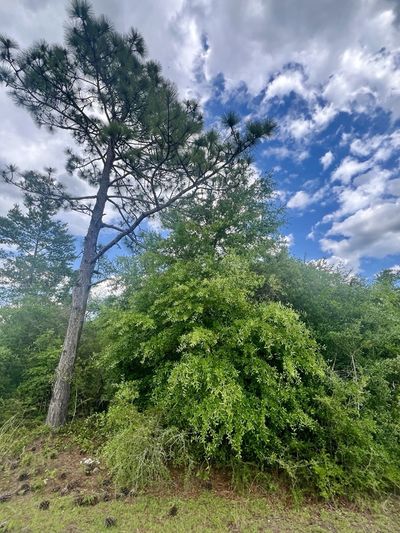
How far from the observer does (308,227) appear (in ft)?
25.2

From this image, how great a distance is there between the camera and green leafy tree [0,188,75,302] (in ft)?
47.5

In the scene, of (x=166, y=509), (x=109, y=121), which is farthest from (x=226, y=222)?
(x=166, y=509)

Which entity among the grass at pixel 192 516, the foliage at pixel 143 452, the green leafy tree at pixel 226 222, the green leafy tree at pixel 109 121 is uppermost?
the green leafy tree at pixel 109 121

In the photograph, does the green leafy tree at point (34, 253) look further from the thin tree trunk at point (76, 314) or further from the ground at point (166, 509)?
the ground at point (166, 509)

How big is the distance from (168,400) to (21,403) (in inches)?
148

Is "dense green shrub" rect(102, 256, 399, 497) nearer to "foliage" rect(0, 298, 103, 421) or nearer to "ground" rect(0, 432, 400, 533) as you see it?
"ground" rect(0, 432, 400, 533)

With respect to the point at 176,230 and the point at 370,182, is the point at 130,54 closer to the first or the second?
the point at 176,230

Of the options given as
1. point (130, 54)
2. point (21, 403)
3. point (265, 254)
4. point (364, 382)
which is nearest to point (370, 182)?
point (265, 254)

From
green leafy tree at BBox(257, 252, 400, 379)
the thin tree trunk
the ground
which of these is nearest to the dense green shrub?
the ground

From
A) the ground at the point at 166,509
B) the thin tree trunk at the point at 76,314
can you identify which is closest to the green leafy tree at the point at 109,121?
the thin tree trunk at the point at 76,314

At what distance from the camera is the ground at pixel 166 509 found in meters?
2.74

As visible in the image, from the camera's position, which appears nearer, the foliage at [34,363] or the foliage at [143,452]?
the foliage at [143,452]

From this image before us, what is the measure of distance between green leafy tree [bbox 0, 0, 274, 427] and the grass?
2.65m

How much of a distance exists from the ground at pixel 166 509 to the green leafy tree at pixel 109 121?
2223 millimetres
